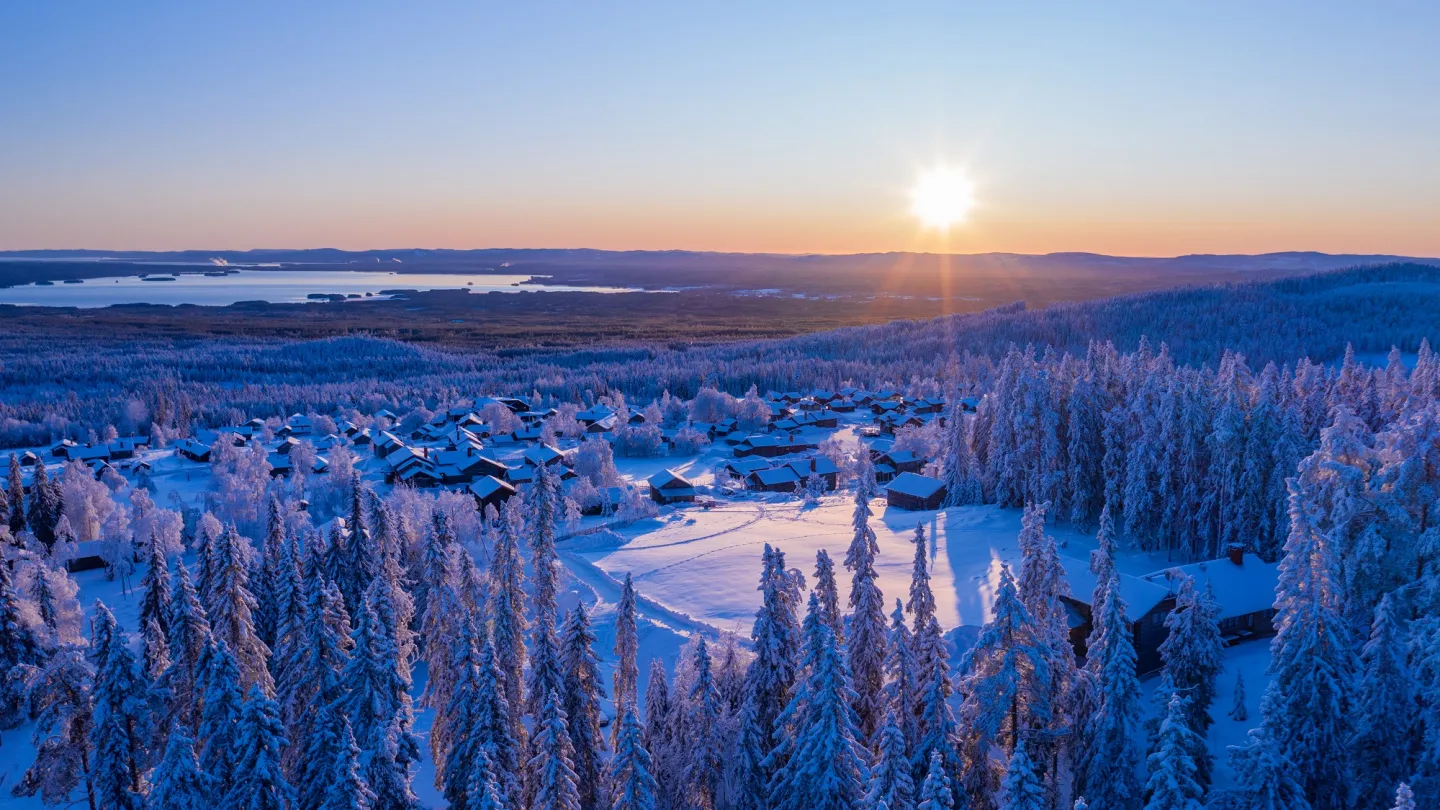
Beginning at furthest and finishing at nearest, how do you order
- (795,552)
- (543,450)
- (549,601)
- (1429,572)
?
(543,450)
(795,552)
(549,601)
(1429,572)

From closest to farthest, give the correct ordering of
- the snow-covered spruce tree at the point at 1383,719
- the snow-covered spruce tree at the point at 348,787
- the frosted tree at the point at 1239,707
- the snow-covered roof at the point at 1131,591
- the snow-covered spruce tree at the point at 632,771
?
the snow-covered spruce tree at the point at 348,787
the snow-covered spruce tree at the point at 632,771
the snow-covered spruce tree at the point at 1383,719
the frosted tree at the point at 1239,707
the snow-covered roof at the point at 1131,591

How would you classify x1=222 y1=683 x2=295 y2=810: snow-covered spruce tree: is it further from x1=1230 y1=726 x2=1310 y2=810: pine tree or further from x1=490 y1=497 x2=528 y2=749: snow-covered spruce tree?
x1=1230 y1=726 x2=1310 y2=810: pine tree

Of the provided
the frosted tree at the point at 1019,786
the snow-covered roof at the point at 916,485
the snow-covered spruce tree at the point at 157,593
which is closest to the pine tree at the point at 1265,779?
the frosted tree at the point at 1019,786

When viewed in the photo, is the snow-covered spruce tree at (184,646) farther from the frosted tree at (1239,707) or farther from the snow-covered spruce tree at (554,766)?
the frosted tree at (1239,707)

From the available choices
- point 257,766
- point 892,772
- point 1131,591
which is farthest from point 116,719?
point 1131,591

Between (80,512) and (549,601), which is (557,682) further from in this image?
(80,512)

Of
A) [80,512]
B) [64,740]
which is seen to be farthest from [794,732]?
[80,512]

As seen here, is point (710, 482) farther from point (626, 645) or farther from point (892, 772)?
point (892, 772)
